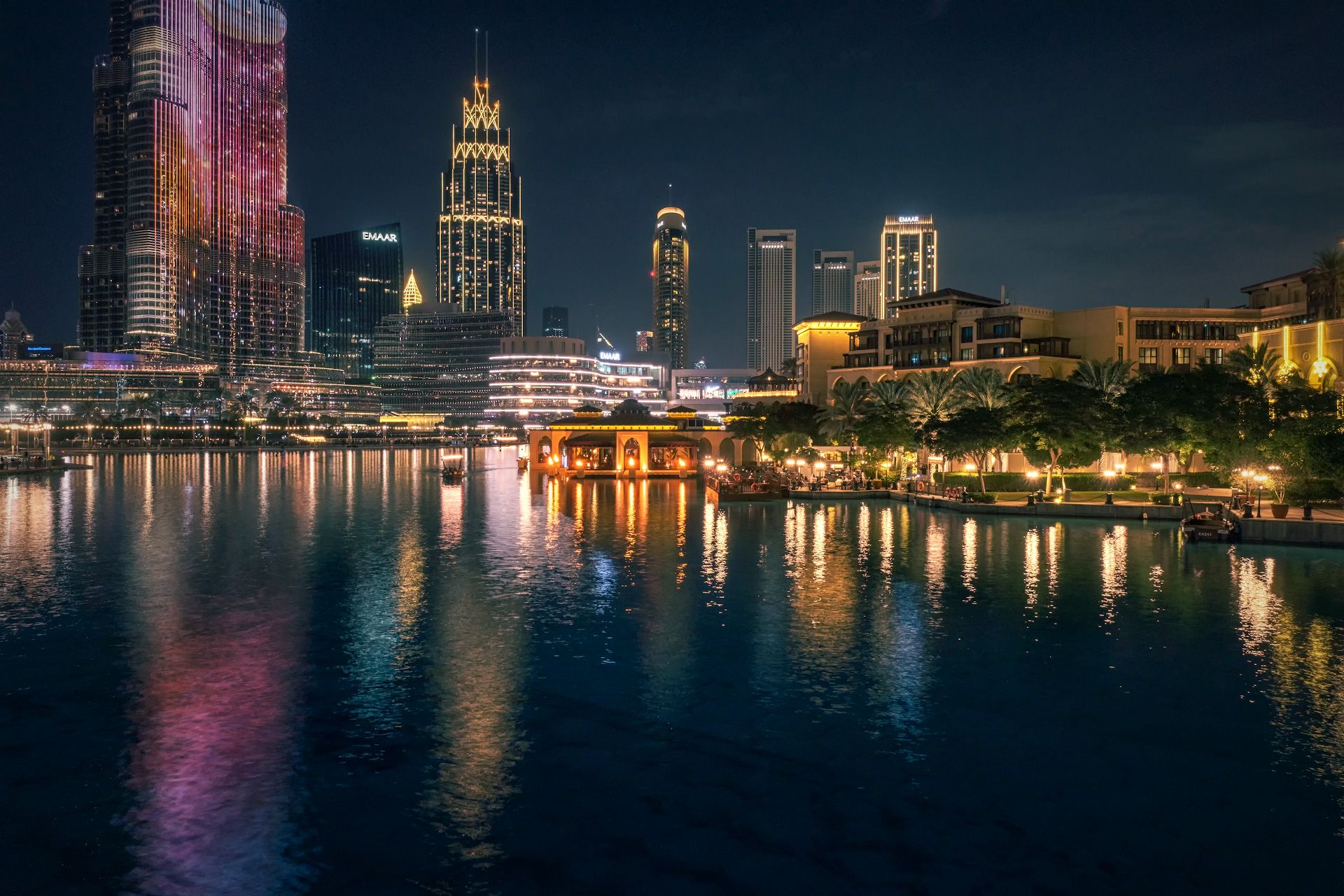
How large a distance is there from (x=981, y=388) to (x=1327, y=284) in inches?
1182

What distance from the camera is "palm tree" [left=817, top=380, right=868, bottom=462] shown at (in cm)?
9550

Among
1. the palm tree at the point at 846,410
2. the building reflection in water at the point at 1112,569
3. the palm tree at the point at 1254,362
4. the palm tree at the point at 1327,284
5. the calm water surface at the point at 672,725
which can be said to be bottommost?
the calm water surface at the point at 672,725

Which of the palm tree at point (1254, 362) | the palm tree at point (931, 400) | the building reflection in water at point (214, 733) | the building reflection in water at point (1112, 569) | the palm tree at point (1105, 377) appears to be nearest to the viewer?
the building reflection in water at point (214, 733)

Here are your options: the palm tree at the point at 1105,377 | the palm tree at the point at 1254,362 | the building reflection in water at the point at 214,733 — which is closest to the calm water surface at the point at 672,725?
the building reflection in water at the point at 214,733

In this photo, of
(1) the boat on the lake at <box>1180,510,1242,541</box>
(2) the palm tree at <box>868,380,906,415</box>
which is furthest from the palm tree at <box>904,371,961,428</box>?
(1) the boat on the lake at <box>1180,510,1242,541</box>

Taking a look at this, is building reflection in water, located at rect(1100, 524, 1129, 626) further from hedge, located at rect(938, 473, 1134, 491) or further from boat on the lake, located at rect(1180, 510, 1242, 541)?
hedge, located at rect(938, 473, 1134, 491)

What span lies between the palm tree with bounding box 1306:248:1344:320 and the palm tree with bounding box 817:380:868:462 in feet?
131

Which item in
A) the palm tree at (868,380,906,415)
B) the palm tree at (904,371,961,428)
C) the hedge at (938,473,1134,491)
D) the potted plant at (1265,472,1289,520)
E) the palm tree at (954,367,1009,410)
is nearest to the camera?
the potted plant at (1265,472,1289,520)

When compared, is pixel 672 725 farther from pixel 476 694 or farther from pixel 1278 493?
pixel 1278 493

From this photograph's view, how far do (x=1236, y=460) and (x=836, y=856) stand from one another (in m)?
58.8

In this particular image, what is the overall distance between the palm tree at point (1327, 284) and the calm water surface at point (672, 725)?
153 feet

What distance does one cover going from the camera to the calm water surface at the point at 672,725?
15445mm

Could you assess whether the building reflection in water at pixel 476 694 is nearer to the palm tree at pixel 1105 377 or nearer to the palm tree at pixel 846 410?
the palm tree at pixel 1105 377

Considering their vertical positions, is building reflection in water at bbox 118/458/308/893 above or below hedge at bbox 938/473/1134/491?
below
